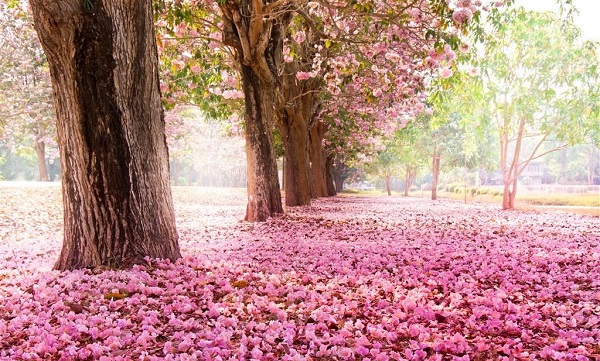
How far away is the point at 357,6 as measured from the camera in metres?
8.15

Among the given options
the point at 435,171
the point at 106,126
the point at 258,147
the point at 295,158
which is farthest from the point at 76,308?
the point at 435,171

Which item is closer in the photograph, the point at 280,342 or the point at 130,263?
the point at 280,342

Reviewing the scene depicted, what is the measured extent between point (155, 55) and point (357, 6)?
3948mm

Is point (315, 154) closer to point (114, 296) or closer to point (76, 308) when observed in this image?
point (114, 296)

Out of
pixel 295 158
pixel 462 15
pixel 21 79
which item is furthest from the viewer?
pixel 21 79

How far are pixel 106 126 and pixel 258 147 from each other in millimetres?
6743

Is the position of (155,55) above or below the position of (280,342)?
above

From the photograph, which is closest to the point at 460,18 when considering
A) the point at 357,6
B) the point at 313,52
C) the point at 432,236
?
the point at 357,6

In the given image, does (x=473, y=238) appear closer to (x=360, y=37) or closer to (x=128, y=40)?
(x=360, y=37)

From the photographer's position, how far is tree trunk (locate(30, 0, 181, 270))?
5.20 m

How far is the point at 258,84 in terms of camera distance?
1197cm

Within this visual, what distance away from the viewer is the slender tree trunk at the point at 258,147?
1196 centimetres

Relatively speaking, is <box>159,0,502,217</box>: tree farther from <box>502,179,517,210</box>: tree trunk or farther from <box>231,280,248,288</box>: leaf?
<box>502,179,517,210</box>: tree trunk

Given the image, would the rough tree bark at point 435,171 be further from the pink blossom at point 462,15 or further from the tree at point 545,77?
the pink blossom at point 462,15
